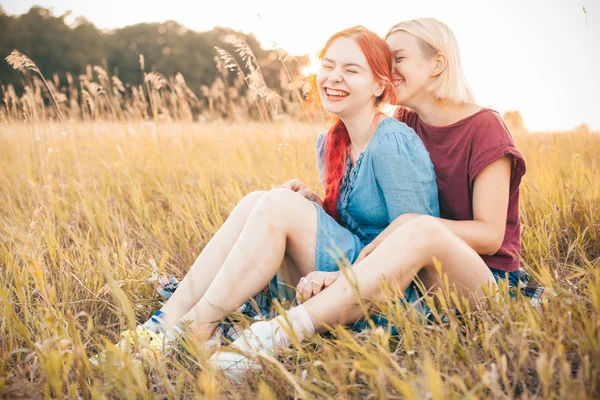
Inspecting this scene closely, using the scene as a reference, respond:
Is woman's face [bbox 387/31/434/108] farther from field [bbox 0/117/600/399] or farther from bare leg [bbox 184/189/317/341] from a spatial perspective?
field [bbox 0/117/600/399]

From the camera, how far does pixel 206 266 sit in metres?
1.65

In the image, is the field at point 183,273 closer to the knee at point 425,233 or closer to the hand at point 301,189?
the knee at point 425,233

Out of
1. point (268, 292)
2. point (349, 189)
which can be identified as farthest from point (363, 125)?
point (268, 292)

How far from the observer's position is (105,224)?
241 centimetres

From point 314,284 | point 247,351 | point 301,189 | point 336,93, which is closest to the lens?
point 247,351

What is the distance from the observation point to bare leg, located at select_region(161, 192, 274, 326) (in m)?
1.56

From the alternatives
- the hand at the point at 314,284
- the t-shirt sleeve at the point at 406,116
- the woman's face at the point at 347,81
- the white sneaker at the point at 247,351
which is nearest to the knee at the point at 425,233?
the hand at the point at 314,284

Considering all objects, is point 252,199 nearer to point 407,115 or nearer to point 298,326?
point 298,326

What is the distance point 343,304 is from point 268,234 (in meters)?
0.34

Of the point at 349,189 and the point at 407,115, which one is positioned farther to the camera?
the point at 407,115

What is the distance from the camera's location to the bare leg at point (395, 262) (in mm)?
1335

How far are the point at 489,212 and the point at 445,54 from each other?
63 centimetres

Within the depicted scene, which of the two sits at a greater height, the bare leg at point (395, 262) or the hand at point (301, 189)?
the hand at point (301, 189)

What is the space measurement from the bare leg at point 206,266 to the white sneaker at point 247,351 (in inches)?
12.8
